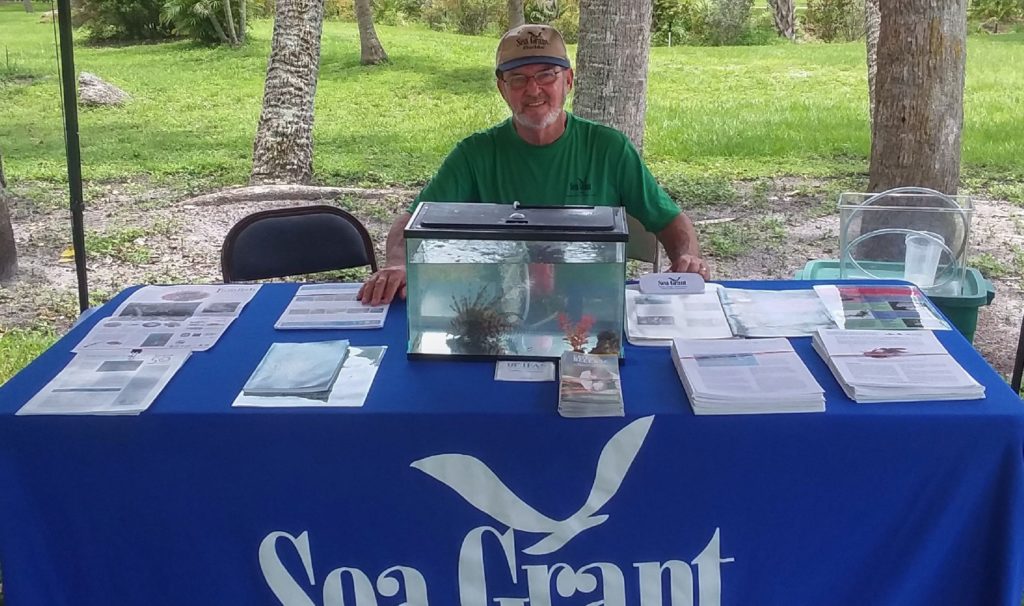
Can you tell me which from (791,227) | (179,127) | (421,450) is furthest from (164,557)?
(179,127)

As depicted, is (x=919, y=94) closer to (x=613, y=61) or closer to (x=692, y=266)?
(x=613, y=61)

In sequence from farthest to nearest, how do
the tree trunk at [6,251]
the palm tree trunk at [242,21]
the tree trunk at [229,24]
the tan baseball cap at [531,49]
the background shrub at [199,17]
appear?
the background shrub at [199,17] < the palm tree trunk at [242,21] < the tree trunk at [229,24] < the tree trunk at [6,251] < the tan baseball cap at [531,49]

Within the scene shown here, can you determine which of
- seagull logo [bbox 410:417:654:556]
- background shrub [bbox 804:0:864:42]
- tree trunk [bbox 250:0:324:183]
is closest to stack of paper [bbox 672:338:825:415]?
seagull logo [bbox 410:417:654:556]

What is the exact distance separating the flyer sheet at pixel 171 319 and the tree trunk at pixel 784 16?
20.2 meters

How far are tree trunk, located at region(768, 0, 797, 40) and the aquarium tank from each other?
802 inches

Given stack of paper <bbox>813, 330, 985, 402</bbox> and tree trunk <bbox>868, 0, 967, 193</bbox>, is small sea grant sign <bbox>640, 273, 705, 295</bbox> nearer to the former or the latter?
stack of paper <bbox>813, 330, 985, 402</bbox>

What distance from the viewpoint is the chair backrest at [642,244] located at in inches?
130

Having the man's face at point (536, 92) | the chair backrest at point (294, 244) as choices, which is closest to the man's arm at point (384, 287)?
the man's face at point (536, 92)

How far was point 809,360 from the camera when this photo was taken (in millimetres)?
2078

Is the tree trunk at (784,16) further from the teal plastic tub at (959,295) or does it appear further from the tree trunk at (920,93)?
the teal plastic tub at (959,295)

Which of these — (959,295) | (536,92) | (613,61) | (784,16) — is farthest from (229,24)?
(959,295)

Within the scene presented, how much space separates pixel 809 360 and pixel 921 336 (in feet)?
0.98

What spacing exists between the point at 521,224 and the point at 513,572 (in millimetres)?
705

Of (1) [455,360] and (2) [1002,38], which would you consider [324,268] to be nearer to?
(1) [455,360]
